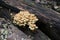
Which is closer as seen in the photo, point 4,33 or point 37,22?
point 4,33

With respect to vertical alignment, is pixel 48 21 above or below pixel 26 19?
below

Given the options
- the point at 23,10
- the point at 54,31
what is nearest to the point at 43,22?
the point at 54,31

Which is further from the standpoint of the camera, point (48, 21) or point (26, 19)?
point (48, 21)

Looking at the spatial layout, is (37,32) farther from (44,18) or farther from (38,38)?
(44,18)
